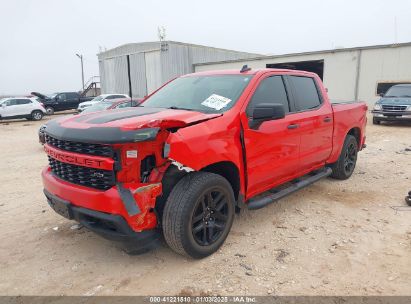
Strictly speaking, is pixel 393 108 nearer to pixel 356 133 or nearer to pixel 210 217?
pixel 356 133

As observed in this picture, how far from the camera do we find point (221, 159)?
332 cm

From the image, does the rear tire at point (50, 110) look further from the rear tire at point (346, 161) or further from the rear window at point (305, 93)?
the rear window at point (305, 93)

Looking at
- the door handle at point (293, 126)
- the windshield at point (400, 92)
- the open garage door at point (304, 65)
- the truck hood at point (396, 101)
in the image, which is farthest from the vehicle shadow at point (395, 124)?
the door handle at point (293, 126)

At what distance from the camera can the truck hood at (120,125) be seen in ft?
9.05

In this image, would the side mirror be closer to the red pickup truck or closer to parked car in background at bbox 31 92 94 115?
the red pickup truck

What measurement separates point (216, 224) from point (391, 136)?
9.58 m

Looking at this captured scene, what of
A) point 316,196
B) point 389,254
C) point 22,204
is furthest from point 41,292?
point 316,196

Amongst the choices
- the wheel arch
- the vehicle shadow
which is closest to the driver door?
the wheel arch

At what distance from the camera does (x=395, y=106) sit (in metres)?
13.2

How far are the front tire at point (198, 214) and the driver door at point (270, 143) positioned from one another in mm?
448

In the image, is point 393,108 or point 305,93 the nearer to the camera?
point 305,93

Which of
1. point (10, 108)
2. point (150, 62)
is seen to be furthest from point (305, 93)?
point (150, 62)

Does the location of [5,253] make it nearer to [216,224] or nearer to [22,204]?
[22,204]

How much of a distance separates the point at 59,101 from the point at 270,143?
85.7ft
